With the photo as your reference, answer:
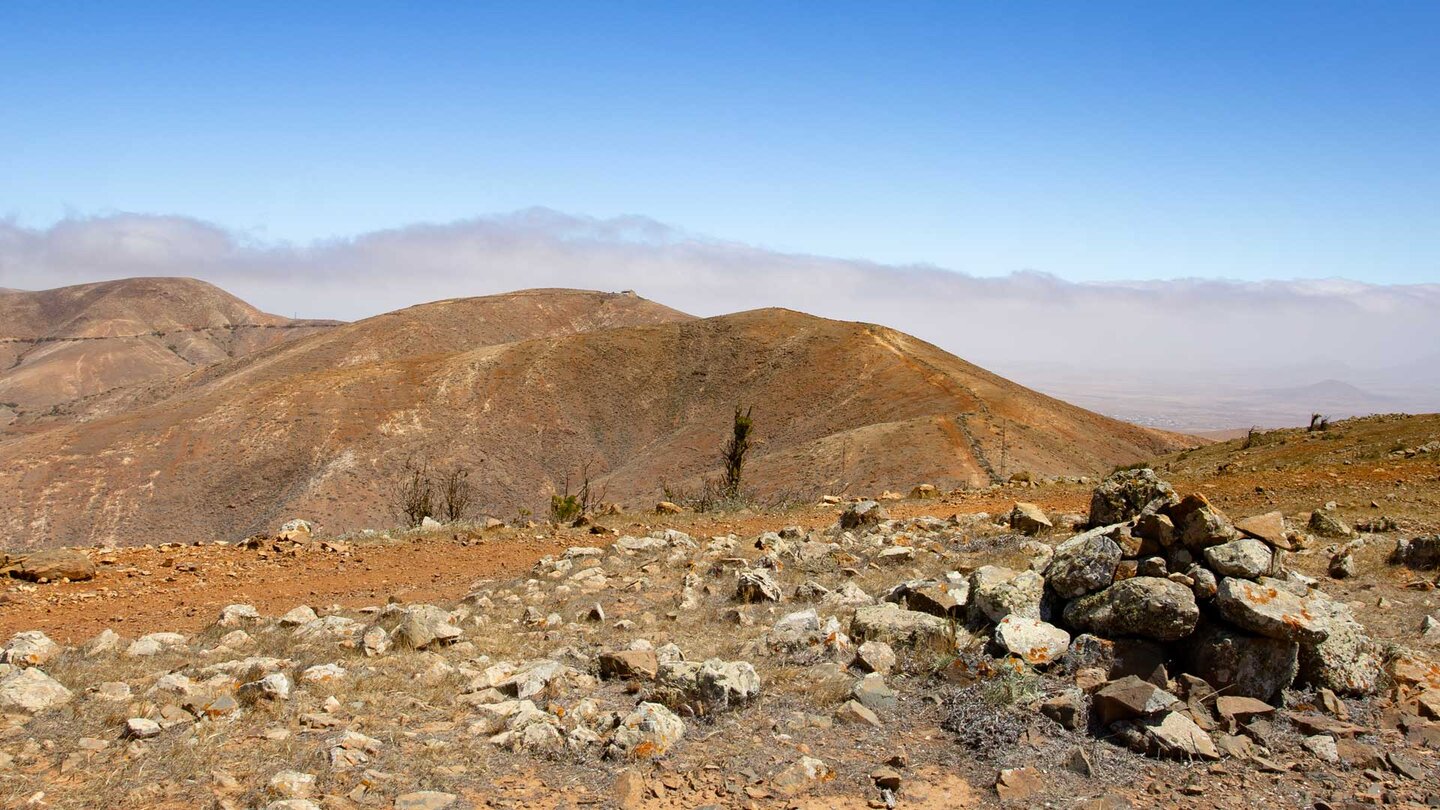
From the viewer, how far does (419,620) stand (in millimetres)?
8609

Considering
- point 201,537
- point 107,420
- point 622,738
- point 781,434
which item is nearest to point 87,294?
point 107,420

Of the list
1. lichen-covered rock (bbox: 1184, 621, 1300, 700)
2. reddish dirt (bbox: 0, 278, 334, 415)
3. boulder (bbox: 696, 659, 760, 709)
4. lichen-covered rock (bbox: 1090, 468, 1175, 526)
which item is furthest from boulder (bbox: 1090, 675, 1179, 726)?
reddish dirt (bbox: 0, 278, 334, 415)

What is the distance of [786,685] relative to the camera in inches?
286

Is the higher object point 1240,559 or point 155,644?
point 1240,559

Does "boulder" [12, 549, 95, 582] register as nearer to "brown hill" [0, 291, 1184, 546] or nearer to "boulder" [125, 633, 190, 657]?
"boulder" [125, 633, 190, 657]

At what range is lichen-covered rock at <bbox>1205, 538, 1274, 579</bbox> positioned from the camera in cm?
725

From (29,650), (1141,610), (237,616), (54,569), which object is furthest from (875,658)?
(54,569)

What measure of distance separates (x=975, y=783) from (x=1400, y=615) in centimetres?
559

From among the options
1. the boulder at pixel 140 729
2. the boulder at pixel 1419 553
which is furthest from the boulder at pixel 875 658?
the boulder at pixel 1419 553

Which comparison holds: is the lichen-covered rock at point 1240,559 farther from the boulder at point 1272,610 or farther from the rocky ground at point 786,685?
the boulder at point 1272,610

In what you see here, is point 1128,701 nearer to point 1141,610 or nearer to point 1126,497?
point 1141,610

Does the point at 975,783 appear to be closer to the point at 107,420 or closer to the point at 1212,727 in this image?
the point at 1212,727

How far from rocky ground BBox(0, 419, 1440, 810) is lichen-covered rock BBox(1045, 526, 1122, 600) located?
2cm

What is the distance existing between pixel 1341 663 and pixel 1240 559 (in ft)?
3.46
